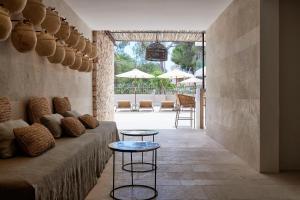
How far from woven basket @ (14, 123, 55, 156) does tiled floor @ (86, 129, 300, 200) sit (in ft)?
2.30

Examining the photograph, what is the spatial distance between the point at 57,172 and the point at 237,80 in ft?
11.0

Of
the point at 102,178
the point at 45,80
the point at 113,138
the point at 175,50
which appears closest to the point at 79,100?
the point at 113,138

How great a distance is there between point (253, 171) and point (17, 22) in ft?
10.7

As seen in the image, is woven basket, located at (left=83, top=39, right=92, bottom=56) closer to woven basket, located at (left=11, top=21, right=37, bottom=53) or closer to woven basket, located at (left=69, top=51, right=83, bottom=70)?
woven basket, located at (left=69, top=51, right=83, bottom=70)

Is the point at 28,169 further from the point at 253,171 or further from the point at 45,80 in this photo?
the point at 253,171

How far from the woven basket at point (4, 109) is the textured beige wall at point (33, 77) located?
0.13m

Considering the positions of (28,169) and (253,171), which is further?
(253,171)

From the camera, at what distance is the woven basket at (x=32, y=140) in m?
2.58

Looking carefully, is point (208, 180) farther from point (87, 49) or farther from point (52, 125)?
point (87, 49)

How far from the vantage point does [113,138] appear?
5.20m

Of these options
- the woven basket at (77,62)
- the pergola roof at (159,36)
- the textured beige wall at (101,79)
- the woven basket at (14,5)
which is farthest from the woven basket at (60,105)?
the pergola roof at (159,36)

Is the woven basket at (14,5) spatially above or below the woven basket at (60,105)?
above

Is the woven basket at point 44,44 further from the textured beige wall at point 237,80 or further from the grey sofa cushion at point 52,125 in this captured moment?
the textured beige wall at point 237,80

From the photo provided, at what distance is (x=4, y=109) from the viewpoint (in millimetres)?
2947
